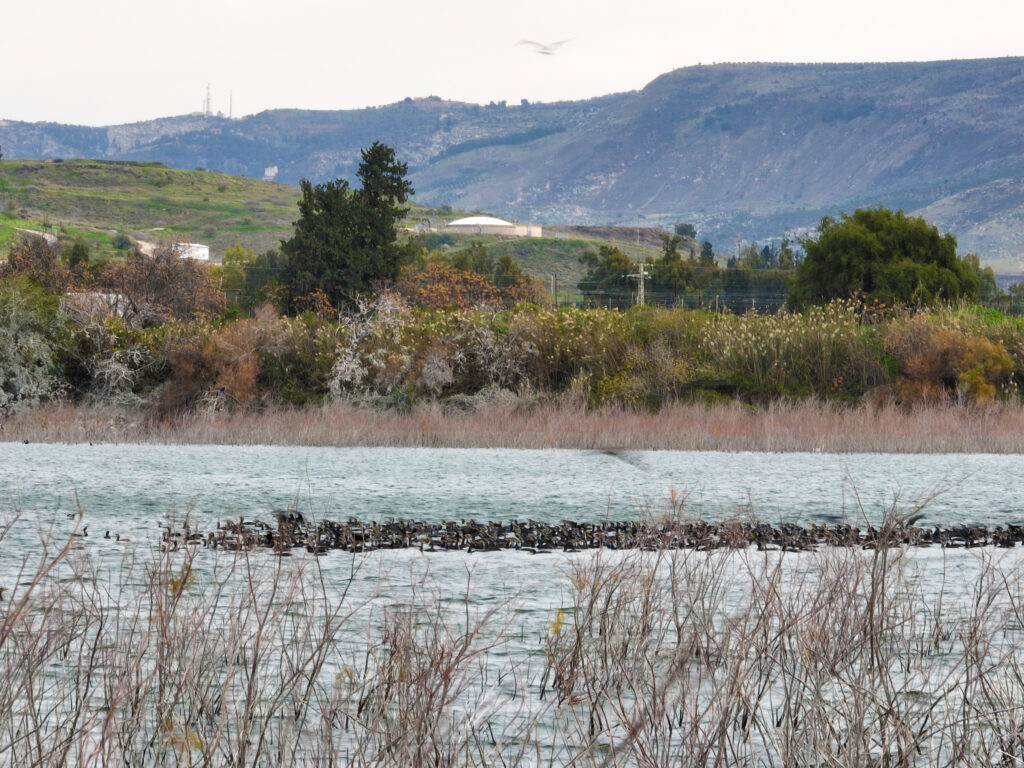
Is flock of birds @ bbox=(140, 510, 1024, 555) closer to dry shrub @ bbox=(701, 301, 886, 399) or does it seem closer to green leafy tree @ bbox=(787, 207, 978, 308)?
dry shrub @ bbox=(701, 301, 886, 399)

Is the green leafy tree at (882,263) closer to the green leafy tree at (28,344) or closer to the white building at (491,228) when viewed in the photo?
the green leafy tree at (28,344)

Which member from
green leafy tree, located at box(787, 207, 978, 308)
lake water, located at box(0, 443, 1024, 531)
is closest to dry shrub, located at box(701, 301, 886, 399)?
lake water, located at box(0, 443, 1024, 531)

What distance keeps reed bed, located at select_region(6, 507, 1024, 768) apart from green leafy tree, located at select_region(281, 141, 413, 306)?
91.3ft

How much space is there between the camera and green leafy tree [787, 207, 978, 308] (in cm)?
3012

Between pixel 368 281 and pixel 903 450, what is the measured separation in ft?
68.6

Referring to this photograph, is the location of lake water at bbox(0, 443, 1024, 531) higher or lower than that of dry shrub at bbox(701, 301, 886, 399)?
lower

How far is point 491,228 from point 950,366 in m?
108

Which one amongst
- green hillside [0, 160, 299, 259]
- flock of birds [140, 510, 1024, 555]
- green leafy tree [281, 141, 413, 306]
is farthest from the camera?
green hillside [0, 160, 299, 259]

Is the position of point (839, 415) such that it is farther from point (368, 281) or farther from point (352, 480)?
point (368, 281)

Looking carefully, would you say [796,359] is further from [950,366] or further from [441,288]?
[441,288]

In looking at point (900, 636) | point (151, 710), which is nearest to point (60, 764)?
point (151, 710)

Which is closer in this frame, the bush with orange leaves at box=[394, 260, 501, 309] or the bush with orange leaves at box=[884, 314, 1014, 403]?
the bush with orange leaves at box=[884, 314, 1014, 403]

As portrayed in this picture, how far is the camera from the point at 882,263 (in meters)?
30.8

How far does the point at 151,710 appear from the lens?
5.38 m
